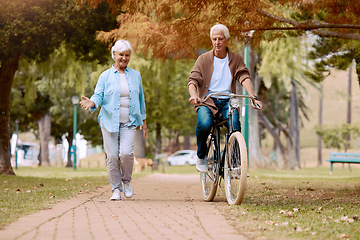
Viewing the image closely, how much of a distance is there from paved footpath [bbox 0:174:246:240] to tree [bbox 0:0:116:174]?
678 cm

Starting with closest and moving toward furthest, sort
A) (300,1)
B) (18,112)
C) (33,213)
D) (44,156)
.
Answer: (33,213) < (300,1) < (18,112) < (44,156)

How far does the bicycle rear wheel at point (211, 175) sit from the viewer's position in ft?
23.1

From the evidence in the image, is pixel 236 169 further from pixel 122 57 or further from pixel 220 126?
pixel 122 57

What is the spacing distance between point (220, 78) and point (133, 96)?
46.0 inches

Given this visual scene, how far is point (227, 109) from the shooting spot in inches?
271

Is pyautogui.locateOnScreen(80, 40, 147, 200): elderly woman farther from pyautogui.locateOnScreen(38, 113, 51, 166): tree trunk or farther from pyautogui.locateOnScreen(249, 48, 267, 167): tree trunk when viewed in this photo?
pyautogui.locateOnScreen(38, 113, 51, 166): tree trunk

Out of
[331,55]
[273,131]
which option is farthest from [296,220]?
[273,131]

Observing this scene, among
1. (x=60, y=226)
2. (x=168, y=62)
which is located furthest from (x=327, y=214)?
Result: (x=168, y=62)

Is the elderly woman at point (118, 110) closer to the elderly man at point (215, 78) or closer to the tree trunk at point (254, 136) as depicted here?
the elderly man at point (215, 78)

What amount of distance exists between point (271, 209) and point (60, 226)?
2.51 m

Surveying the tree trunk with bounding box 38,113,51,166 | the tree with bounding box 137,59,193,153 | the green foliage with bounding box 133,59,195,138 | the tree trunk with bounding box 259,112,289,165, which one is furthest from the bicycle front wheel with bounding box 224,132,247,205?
the tree trunk with bounding box 38,113,51,166

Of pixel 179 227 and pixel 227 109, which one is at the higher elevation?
pixel 227 109

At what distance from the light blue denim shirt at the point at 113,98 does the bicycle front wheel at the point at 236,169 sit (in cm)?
143

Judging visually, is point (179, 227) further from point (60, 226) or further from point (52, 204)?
point (52, 204)
